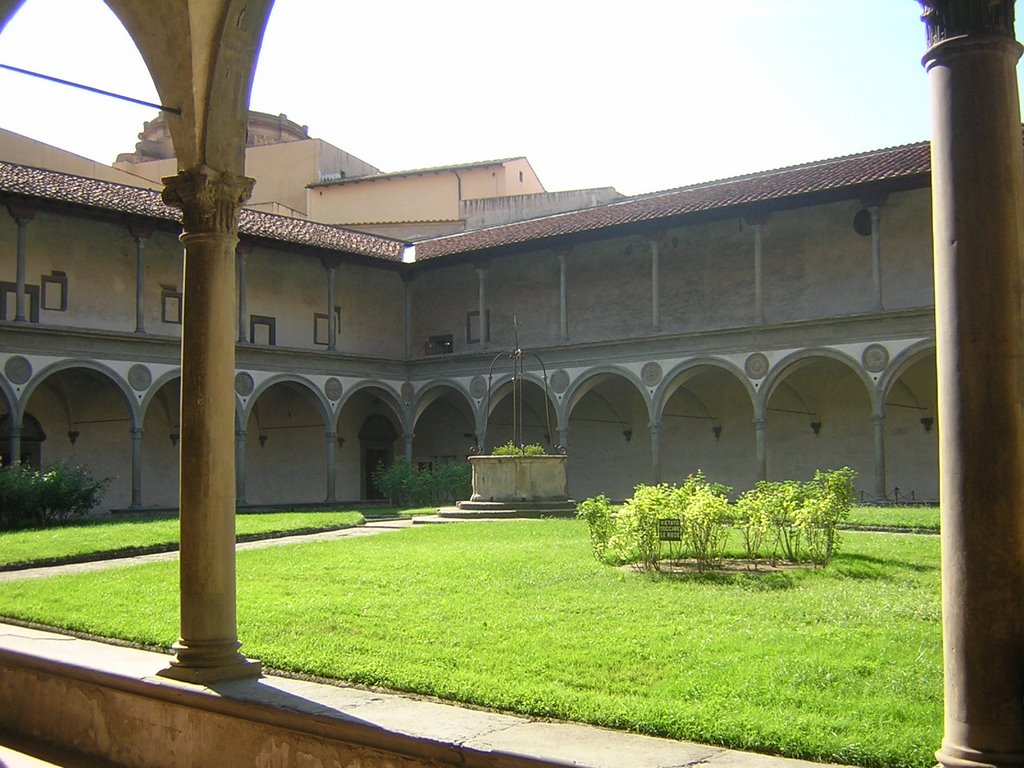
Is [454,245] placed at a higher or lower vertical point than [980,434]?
higher

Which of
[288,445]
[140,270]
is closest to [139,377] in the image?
[140,270]

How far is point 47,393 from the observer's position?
2533cm

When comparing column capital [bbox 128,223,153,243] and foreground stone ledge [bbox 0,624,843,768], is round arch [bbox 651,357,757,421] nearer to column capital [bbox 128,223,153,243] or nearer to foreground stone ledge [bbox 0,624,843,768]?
column capital [bbox 128,223,153,243]

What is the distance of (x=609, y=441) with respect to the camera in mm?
29234

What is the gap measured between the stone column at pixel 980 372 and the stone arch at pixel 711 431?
74.9ft

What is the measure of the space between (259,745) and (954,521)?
2.87 m

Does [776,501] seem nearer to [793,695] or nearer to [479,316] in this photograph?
[793,695]

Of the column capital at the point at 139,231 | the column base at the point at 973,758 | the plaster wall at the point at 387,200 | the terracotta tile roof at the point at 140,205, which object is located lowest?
the column base at the point at 973,758

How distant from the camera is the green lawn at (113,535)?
13.4m

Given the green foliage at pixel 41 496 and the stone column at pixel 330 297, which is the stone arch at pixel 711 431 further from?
the green foliage at pixel 41 496

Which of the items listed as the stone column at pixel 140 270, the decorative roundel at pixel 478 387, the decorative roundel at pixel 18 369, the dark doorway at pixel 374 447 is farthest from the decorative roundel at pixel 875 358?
the decorative roundel at pixel 18 369

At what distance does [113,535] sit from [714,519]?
9.45 meters

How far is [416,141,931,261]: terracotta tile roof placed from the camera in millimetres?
21375

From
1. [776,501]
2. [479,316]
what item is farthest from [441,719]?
[479,316]
